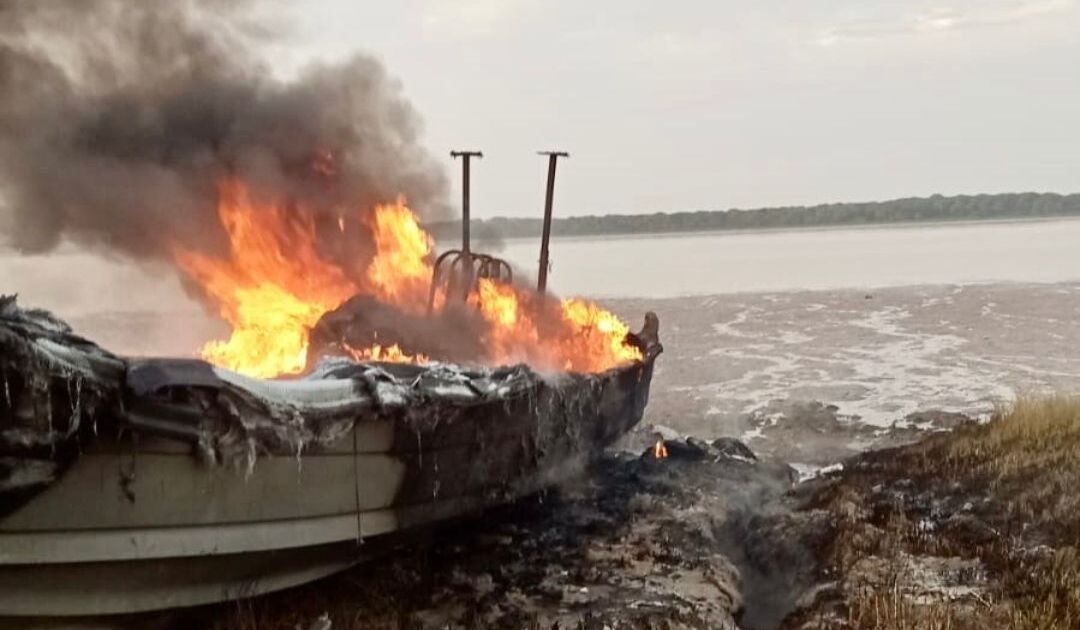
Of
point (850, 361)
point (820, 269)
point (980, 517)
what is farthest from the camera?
point (820, 269)

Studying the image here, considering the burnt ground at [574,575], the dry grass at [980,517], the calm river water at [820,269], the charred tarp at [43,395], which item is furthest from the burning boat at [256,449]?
the calm river water at [820,269]

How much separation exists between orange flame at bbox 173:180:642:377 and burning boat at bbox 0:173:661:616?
0.13 metres

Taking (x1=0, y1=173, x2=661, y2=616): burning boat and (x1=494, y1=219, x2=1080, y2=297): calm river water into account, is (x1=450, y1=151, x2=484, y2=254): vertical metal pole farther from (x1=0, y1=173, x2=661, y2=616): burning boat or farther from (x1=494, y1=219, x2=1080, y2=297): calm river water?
(x1=494, y1=219, x2=1080, y2=297): calm river water

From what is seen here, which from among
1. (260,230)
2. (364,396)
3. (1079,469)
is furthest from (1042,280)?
(364,396)

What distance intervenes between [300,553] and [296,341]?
4.06 meters

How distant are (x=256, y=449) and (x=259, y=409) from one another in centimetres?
26

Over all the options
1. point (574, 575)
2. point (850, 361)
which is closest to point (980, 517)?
point (574, 575)

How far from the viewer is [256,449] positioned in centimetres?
586

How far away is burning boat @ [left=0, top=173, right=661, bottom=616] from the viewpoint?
5.14 meters

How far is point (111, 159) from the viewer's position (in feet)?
32.8

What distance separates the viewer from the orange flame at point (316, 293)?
1046 centimetres

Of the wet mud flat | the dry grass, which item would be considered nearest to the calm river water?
the wet mud flat

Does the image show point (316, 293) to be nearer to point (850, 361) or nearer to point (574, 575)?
point (574, 575)

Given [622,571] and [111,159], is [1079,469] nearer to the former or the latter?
[622,571]
